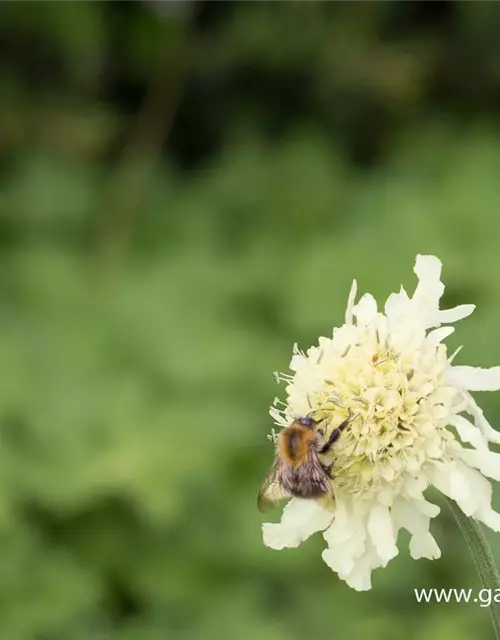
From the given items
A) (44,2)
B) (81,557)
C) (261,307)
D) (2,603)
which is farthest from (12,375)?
(44,2)

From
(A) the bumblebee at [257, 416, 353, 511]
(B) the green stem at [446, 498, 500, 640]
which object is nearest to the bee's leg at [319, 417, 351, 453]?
(A) the bumblebee at [257, 416, 353, 511]

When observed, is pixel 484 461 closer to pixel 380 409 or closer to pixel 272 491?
pixel 380 409

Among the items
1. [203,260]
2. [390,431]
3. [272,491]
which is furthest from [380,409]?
[203,260]

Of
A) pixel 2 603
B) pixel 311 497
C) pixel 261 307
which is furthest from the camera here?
pixel 261 307

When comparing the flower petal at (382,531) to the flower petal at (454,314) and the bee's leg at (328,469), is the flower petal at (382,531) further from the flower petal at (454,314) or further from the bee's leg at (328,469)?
the flower petal at (454,314)

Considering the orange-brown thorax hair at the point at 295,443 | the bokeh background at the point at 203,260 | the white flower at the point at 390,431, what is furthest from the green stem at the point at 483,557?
the bokeh background at the point at 203,260

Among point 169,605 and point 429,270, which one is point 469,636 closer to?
point 169,605
